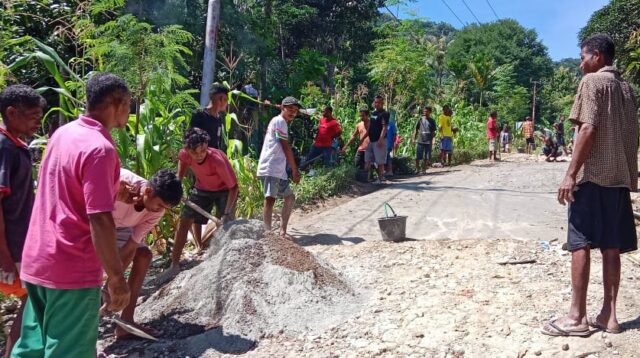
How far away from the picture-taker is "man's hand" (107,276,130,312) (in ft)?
7.72

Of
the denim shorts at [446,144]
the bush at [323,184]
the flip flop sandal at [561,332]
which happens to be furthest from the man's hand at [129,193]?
the denim shorts at [446,144]

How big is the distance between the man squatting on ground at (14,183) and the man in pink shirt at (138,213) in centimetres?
52

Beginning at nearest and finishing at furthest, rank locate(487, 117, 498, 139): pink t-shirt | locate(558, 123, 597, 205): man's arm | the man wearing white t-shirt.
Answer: locate(558, 123, 597, 205): man's arm → the man wearing white t-shirt → locate(487, 117, 498, 139): pink t-shirt

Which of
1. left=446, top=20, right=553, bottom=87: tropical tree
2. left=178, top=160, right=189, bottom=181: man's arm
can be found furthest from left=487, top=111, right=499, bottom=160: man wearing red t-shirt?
left=446, top=20, right=553, bottom=87: tropical tree

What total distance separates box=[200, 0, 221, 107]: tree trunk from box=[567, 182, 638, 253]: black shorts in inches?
223

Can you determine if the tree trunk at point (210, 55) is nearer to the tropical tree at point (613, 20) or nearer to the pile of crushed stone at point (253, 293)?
the pile of crushed stone at point (253, 293)

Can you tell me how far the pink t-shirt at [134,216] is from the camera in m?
3.30

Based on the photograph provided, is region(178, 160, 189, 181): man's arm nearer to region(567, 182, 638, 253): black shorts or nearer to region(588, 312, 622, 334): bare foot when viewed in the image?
region(567, 182, 638, 253): black shorts

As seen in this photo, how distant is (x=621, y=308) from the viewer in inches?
146

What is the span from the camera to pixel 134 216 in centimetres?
341

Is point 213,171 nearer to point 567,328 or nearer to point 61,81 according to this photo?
point 61,81

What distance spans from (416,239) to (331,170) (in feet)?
13.3

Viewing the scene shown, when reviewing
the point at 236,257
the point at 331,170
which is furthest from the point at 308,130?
the point at 236,257

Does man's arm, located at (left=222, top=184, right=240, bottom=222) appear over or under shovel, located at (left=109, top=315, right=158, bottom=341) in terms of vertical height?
over
